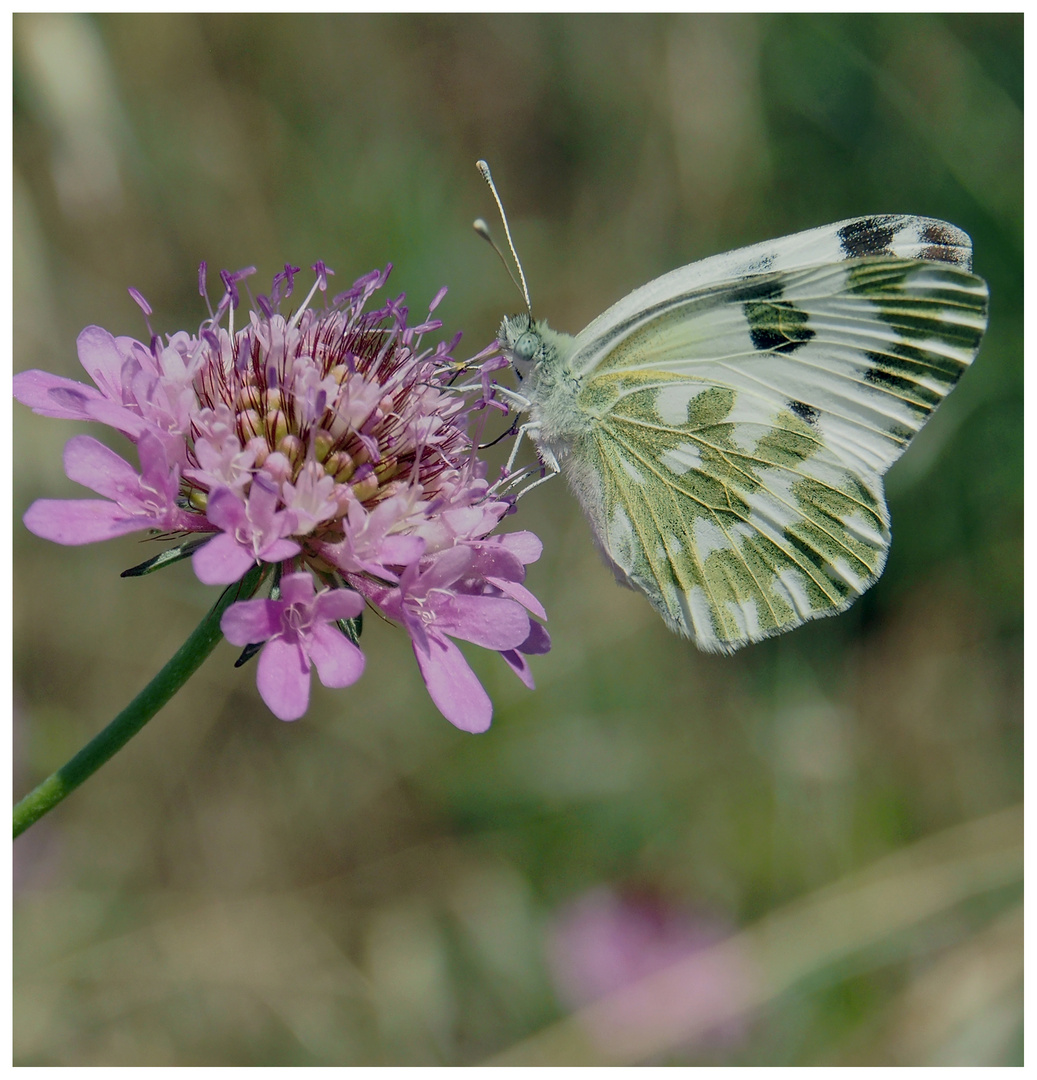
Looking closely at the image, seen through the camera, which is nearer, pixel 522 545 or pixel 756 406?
pixel 522 545

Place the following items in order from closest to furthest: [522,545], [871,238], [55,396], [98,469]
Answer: [98,469], [55,396], [522,545], [871,238]

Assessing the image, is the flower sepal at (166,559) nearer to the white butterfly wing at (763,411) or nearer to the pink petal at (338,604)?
the pink petal at (338,604)

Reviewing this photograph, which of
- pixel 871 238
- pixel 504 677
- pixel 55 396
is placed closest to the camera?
pixel 55 396

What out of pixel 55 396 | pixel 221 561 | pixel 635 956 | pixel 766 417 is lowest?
pixel 635 956

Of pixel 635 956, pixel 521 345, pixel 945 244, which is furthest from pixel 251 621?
pixel 635 956

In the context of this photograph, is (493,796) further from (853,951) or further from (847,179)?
(847,179)

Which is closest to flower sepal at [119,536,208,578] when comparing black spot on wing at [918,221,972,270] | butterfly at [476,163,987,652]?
butterfly at [476,163,987,652]

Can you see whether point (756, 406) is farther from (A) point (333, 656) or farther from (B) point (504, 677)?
(B) point (504, 677)
